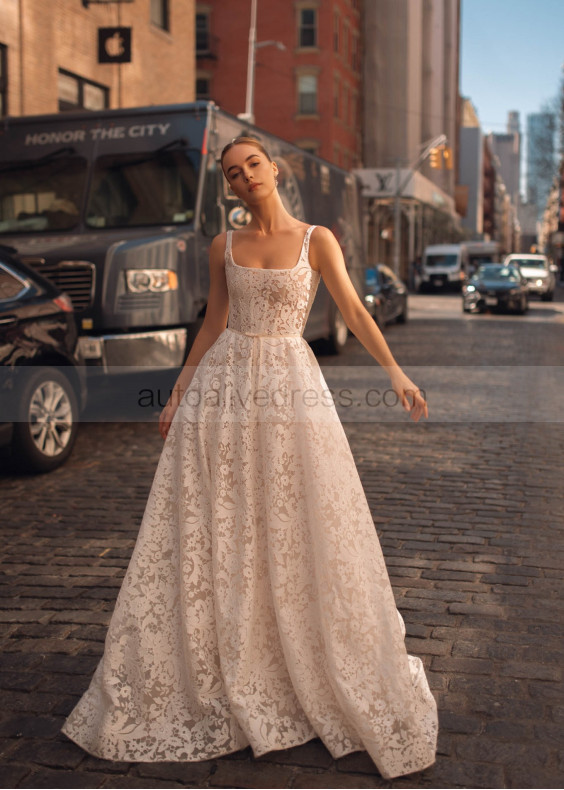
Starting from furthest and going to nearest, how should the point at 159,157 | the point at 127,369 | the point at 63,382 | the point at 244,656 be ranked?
the point at 159,157 < the point at 127,369 < the point at 63,382 < the point at 244,656

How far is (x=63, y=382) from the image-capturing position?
7785 millimetres

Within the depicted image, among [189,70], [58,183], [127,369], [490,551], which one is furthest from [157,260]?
[189,70]

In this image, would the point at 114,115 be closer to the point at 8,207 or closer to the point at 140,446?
the point at 8,207

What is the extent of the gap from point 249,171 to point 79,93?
1845 cm

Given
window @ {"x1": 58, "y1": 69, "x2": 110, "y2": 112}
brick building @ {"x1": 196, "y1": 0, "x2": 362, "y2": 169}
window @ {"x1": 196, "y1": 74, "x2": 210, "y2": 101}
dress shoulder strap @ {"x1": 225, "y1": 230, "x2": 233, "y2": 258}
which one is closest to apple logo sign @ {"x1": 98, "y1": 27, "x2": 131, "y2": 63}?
window @ {"x1": 58, "y1": 69, "x2": 110, "y2": 112}

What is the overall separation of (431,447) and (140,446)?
2.59 metres

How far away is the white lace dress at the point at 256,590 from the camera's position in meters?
3.11

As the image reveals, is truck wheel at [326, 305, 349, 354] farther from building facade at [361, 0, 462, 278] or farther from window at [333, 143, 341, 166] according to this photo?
building facade at [361, 0, 462, 278]

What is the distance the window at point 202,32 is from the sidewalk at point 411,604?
4880 centimetres

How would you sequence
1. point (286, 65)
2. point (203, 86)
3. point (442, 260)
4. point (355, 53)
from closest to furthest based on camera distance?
1. point (442, 260)
2. point (286, 65)
3. point (203, 86)
4. point (355, 53)

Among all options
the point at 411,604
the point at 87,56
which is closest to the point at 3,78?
the point at 87,56

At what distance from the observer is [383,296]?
22.5 metres

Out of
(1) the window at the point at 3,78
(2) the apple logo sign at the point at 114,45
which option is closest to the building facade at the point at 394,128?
(2) the apple logo sign at the point at 114,45

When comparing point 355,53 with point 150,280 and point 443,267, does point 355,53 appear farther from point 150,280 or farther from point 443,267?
point 150,280
